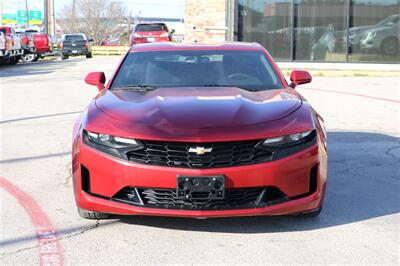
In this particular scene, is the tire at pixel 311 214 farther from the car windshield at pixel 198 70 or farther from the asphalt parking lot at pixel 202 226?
the car windshield at pixel 198 70

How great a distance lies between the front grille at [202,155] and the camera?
400cm

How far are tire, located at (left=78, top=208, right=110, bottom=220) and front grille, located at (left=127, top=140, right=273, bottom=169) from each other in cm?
76

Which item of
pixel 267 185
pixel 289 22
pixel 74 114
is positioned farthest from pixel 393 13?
pixel 267 185

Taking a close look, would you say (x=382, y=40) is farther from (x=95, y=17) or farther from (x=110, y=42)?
(x=95, y=17)

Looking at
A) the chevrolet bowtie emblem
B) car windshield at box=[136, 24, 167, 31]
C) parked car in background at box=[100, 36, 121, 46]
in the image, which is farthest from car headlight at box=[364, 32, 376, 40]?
parked car in background at box=[100, 36, 121, 46]

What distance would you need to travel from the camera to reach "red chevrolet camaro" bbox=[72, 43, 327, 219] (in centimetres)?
400

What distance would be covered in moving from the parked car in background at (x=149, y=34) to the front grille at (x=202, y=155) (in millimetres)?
21955

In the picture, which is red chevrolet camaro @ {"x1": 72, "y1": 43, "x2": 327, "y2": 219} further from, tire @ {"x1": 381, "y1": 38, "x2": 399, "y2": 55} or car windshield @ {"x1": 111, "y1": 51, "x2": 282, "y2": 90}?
tire @ {"x1": 381, "y1": 38, "x2": 399, "y2": 55}

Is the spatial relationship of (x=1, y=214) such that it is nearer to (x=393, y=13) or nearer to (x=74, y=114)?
(x=74, y=114)

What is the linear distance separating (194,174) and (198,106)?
0.72m

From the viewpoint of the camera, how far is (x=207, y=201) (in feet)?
13.3

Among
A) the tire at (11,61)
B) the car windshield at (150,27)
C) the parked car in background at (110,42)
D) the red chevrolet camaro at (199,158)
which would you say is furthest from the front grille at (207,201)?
the parked car in background at (110,42)

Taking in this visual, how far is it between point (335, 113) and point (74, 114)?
5.06 m

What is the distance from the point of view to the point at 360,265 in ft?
12.3
